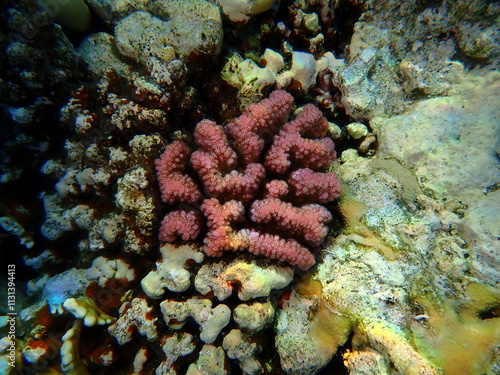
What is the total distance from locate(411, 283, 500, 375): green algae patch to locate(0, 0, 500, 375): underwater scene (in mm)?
11

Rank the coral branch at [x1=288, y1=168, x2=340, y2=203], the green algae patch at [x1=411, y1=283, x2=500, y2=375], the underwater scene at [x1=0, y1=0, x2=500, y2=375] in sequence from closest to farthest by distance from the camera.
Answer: the green algae patch at [x1=411, y1=283, x2=500, y2=375]
the underwater scene at [x1=0, y1=0, x2=500, y2=375]
the coral branch at [x1=288, y1=168, x2=340, y2=203]

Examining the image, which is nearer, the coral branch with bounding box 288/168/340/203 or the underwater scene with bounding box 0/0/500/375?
the underwater scene with bounding box 0/0/500/375

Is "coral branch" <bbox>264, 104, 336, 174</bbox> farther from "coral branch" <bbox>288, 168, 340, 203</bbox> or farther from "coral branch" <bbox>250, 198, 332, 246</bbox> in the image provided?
"coral branch" <bbox>250, 198, 332, 246</bbox>

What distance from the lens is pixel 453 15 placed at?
263 cm

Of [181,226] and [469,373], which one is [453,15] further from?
[181,226]

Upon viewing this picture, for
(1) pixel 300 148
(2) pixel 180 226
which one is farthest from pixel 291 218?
(2) pixel 180 226

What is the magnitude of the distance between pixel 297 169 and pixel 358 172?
24.1 inches

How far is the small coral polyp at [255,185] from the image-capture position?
215 centimetres

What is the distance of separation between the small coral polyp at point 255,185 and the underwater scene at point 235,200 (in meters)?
0.02

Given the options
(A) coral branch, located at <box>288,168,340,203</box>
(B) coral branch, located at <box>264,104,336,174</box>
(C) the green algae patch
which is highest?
(B) coral branch, located at <box>264,104,336,174</box>

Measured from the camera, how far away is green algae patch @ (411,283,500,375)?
1.86m

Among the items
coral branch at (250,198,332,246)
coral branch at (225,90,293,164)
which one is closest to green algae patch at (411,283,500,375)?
coral branch at (250,198,332,246)

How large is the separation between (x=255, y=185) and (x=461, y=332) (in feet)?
6.07

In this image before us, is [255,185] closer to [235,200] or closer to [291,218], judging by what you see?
[235,200]
